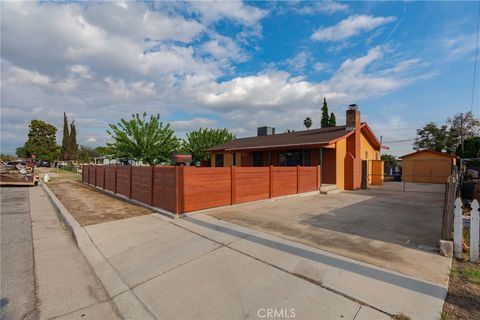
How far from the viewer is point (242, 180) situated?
989cm

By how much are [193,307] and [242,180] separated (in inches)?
268

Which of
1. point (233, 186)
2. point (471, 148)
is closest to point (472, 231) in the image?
point (233, 186)

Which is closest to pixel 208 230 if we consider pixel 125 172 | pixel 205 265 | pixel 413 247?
pixel 205 265

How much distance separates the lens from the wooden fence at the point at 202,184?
317 inches

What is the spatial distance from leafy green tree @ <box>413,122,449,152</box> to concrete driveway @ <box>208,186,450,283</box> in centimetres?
3706

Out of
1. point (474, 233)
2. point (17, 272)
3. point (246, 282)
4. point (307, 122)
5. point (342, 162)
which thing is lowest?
point (17, 272)

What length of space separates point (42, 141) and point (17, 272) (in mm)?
74525

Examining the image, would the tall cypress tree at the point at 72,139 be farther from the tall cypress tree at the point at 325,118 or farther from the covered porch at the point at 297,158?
the tall cypress tree at the point at 325,118

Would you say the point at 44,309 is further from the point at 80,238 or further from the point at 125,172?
the point at 125,172

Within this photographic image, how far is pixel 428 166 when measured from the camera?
23.5m

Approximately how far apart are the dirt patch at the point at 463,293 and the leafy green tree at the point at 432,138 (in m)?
43.5

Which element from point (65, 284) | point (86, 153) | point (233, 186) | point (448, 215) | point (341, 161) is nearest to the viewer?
point (65, 284)

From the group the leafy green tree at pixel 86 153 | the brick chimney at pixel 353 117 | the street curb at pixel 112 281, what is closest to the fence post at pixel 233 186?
the street curb at pixel 112 281

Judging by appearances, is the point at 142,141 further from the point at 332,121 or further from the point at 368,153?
the point at 332,121
